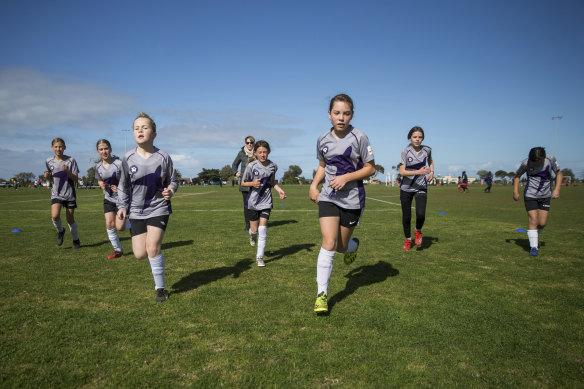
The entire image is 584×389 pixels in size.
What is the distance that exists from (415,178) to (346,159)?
379cm

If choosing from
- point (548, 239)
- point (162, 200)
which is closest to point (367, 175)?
point (162, 200)

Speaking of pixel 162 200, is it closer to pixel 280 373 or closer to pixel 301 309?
pixel 301 309

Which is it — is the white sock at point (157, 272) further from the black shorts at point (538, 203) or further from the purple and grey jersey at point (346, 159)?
the black shorts at point (538, 203)

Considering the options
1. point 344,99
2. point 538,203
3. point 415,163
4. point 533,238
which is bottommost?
point 533,238

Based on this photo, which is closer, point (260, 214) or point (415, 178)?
point (260, 214)

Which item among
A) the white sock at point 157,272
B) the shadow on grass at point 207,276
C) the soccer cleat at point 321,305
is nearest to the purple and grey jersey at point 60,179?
the shadow on grass at point 207,276

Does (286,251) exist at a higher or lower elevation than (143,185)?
lower

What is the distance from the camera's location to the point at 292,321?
351 centimetres

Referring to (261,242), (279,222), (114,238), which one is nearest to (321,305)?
(261,242)

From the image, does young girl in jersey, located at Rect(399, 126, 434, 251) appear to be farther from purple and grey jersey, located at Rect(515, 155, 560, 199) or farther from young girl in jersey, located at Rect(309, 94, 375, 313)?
young girl in jersey, located at Rect(309, 94, 375, 313)

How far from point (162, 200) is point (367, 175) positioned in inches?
104

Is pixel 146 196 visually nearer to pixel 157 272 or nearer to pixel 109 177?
pixel 157 272

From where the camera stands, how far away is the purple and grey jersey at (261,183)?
6457mm

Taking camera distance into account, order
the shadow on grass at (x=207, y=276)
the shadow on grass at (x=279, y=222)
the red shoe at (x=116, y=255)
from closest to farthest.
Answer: the shadow on grass at (x=207, y=276) → the red shoe at (x=116, y=255) → the shadow on grass at (x=279, y=222)
